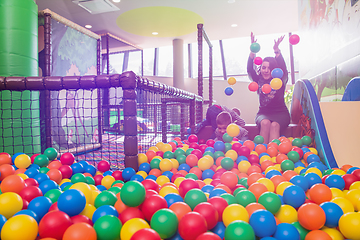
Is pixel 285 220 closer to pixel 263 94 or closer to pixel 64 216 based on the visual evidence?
pixel 64 216

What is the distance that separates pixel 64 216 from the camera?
2.42 ft

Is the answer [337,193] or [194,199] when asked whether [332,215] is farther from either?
[194,199]

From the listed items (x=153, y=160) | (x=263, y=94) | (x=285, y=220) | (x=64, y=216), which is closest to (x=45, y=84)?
(x=153, y=160)

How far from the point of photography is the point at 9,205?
87 cm

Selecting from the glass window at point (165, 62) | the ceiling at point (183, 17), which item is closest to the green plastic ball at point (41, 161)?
the ceiling at point (183, 17)

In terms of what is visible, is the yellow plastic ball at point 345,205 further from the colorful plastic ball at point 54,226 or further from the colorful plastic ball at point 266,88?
the colorful plastic ball at point 266,88

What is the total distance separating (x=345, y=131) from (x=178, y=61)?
18.6 feet

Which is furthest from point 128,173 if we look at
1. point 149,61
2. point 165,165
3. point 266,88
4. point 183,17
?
point 149,61

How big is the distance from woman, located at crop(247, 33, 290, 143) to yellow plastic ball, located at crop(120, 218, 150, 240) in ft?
6.79

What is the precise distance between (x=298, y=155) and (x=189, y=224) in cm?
136

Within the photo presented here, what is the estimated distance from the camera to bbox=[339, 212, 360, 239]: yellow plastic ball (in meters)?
0.73

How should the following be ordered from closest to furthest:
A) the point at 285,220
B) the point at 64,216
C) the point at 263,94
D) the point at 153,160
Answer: the point at 64,216
the point at 285,220
the point at 153,160
the point at 263,94

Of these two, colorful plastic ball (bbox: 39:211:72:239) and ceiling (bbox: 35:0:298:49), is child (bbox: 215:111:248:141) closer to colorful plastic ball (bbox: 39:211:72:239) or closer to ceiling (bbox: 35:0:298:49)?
colorful plastic ball (bbox: 39:211:72:239)

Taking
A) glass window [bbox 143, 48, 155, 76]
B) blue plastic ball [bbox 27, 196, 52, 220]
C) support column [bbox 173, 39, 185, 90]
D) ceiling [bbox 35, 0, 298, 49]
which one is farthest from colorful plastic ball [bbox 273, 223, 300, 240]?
glass window [bbox 143, 48, 155, 76]
